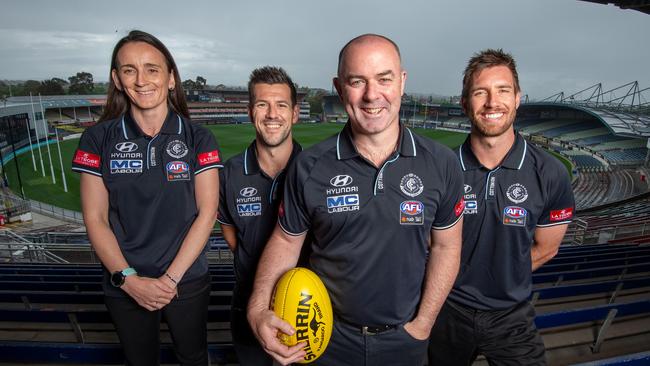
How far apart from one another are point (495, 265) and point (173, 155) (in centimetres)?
215

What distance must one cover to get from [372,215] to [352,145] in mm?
392

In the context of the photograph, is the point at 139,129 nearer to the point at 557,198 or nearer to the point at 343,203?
the point at 343,203

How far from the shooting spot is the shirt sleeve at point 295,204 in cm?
184

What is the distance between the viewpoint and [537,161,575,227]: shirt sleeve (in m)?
2.33

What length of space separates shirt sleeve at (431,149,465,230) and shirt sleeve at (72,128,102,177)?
1952 millimetres

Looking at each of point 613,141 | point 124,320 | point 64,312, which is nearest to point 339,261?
point 124,320

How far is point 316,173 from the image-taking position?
5.99ft

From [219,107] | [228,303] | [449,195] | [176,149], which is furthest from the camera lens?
[219,107]

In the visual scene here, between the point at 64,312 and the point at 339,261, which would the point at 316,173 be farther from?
the point at 64,312

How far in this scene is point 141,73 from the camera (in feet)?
6.90

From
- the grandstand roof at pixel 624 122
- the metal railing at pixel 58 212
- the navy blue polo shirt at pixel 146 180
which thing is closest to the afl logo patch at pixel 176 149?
the navy blue polo shirt at pixel 146 180

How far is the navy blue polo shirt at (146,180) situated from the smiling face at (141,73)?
0.54ft

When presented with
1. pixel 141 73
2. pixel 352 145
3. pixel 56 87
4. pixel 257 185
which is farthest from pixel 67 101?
pixel 352 145

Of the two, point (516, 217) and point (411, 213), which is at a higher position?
point (411, 213)
